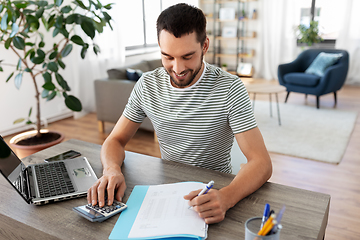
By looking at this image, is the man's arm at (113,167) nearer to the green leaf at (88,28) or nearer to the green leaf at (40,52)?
the green leaf at (88,28)

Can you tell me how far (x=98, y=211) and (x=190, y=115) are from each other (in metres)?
0.52

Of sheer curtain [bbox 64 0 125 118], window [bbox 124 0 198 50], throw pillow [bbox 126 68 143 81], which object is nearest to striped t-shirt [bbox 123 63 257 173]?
throw pillow [bbox 126 68 143 81]

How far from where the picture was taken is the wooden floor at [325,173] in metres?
1.93

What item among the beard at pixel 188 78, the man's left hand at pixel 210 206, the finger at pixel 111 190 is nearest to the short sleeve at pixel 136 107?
the beard at pixel 188 78

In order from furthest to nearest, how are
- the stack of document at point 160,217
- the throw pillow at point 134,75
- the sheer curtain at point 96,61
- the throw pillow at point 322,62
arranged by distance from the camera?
the throw pillow at point 322,62 < the sheer curtain at point 96,61 < the throw pillow at point 134,75 < the stack of document at point 160,217

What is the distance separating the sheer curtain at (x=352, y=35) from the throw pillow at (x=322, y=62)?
51.2 inches

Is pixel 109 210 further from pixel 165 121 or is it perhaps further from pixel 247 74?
pixel 247 74

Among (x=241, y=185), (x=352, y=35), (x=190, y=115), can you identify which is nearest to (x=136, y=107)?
(x=190, y=115)

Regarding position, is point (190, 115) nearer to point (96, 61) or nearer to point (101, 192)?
point (101, 192)

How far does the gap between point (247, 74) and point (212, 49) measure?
1.04 metres

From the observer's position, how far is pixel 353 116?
399cm

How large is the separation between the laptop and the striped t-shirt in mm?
333

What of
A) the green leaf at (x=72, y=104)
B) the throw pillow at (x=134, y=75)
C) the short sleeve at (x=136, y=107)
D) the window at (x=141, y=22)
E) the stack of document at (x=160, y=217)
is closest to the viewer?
the stack of document at (x=160, y=217)

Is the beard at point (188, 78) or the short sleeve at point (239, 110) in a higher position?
the beard at point (188, 78)
